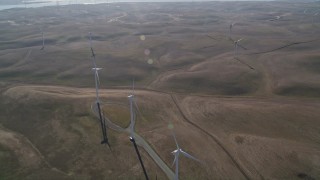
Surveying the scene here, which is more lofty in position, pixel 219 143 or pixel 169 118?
pixel 169 118

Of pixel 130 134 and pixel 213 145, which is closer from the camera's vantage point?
pixel 213 145

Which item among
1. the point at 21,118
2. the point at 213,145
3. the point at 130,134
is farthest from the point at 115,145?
the point at 21,118

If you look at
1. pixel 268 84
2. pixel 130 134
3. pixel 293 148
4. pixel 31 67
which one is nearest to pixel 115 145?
pixel 130 134

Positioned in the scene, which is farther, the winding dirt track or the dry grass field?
the dry grass field

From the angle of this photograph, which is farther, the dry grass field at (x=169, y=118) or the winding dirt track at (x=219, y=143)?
the dry grass field at (x=169, y=118)

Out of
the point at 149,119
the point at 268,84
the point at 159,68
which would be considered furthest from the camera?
the point at 159,68

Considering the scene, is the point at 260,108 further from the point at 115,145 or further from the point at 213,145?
the point at 115,145

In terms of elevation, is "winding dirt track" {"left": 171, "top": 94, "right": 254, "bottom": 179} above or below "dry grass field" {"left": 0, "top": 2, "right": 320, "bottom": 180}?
below

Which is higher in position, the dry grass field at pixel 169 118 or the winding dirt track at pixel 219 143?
the dry grass field at pixel 169 118

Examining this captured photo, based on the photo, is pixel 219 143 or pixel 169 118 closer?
pixel 219 143

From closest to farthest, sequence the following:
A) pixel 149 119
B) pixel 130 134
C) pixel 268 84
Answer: pixel 130 134
pixel 149 119
pixel 268 84
